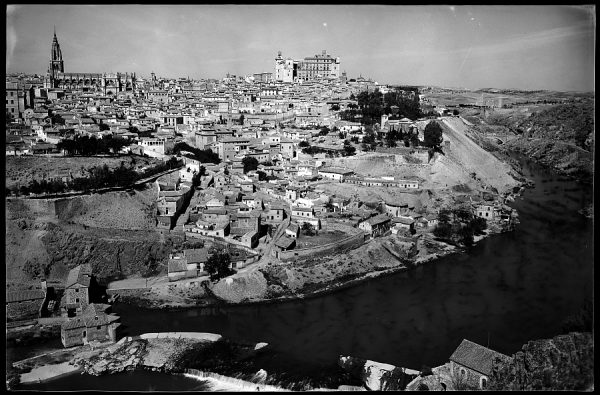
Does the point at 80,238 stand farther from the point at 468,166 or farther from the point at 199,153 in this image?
the point at 468,166

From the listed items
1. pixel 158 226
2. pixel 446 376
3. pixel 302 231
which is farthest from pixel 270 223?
pixel 446 376

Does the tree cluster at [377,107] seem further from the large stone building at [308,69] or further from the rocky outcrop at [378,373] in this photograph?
the rocky outcrop at [378,373]

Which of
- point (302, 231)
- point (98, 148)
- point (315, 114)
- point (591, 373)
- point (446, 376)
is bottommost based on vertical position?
point (446, 376)

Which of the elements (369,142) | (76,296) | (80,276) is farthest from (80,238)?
(369,142)

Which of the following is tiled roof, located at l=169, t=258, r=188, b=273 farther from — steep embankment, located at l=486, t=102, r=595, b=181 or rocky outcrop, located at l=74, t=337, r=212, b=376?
steep embankment, located at l=486, t=102, r=595, b=181

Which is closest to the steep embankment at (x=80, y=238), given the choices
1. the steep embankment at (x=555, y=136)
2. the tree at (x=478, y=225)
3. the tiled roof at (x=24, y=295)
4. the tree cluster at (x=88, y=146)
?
the tiled roof at (x=24, y=295)

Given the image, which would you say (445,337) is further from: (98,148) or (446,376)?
(98,148)
